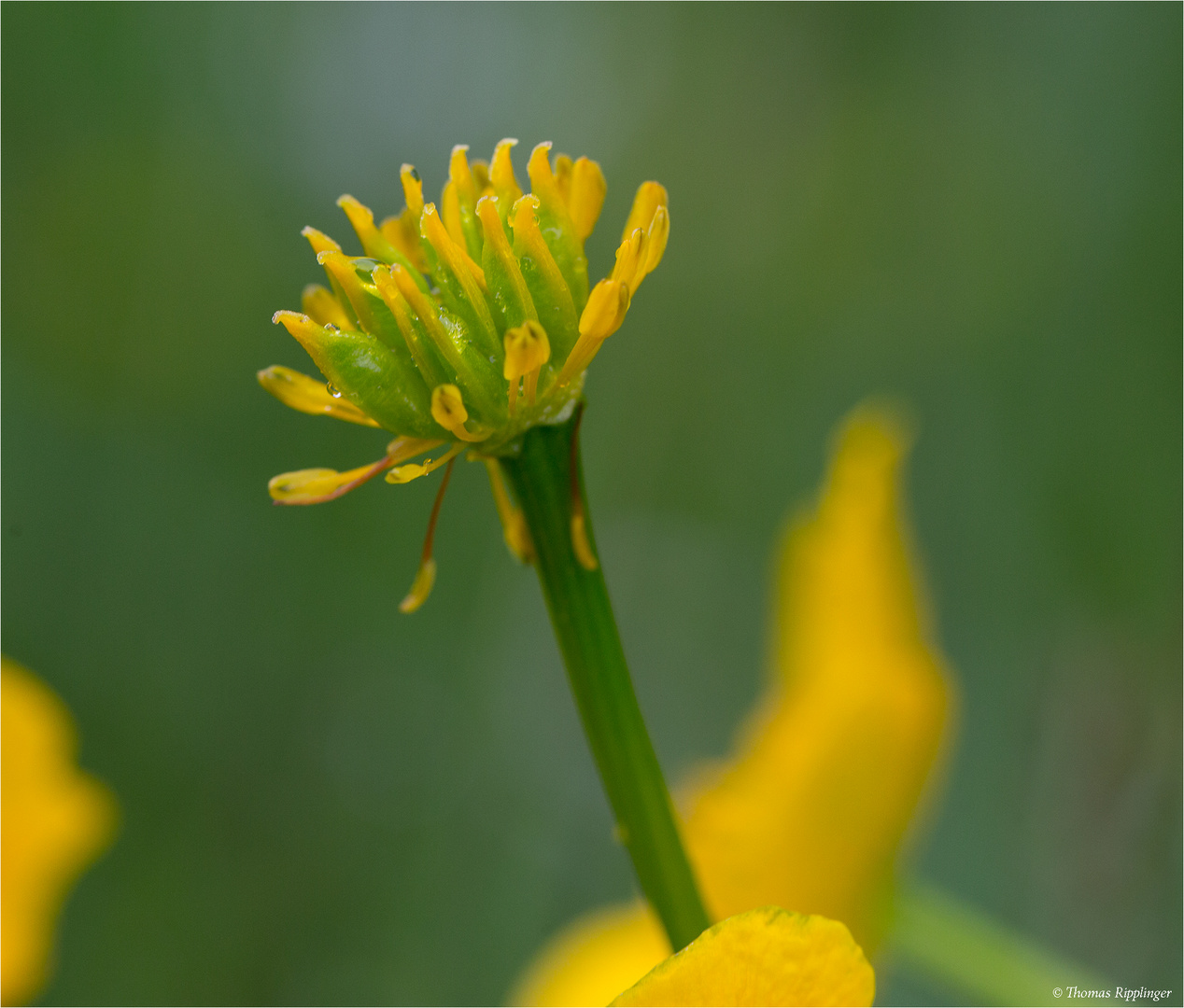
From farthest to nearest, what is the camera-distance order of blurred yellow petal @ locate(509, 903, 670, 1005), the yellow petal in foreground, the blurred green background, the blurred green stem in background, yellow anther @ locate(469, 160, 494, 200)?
the blurred green background
blurred yellow petal @ locate(509, 903, 670, 1005)
the blurred green stem in background
yellow anther @ locate(469, 160, 494, 200)
the yellow petal in foreground

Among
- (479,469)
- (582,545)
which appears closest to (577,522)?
(582,545)

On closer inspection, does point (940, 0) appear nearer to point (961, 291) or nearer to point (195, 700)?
point (961, 291)

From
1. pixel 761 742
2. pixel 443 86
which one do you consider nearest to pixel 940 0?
pixel 443 86

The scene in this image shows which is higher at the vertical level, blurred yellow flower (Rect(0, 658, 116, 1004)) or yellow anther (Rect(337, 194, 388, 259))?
yellow anther (Rect(337, 194, 388, 259))

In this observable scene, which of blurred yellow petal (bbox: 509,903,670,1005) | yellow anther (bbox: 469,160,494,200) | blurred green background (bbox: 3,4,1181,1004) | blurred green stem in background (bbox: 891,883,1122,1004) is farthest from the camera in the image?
blurred green background (bbox: 3,4,1181,1004)

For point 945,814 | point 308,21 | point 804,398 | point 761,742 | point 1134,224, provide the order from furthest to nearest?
point 308,21, point 804,398, point 1134,224, point 945,814, point 761,742

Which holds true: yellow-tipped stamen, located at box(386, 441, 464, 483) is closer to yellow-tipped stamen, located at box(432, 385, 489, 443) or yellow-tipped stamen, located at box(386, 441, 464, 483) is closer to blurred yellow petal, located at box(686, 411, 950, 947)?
yellow-tipped stamen, located at box(432, 385, 489, 443)

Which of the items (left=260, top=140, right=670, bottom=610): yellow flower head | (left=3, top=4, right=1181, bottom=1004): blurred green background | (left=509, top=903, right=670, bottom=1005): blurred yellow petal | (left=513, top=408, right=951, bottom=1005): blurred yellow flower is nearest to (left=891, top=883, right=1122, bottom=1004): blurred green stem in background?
(left=513, top=408, right=951, bottom=1005): blurred yellow flower
